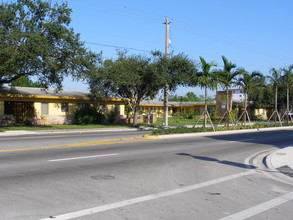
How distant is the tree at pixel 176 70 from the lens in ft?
100

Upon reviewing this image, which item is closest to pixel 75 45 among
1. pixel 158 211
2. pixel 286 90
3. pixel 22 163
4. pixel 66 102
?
pixel 66 102

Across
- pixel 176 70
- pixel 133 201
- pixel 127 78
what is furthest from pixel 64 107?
pixel 133 201

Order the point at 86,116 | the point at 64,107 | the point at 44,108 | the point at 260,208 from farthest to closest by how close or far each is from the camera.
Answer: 1. the point at 64,107
2. the point at 86,116
3. the point at 44,108
4. the point at 260,208

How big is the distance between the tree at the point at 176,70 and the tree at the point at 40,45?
284 inches

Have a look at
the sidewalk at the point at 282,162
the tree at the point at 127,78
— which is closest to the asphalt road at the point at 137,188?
the sidewalk at the point at 282,162

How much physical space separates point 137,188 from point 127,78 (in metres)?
23.2

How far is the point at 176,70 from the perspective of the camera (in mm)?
31062

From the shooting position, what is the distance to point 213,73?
27625 mm

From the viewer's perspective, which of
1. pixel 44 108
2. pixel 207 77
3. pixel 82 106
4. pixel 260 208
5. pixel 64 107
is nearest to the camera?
pixel 260 208

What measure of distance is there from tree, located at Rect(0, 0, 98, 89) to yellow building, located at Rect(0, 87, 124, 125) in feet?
16.5

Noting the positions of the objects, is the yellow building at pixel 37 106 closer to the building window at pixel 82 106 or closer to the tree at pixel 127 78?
the building window at pixel 82 106

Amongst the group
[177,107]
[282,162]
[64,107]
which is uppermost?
[177,107]

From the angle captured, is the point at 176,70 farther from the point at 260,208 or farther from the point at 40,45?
the point at 260,208

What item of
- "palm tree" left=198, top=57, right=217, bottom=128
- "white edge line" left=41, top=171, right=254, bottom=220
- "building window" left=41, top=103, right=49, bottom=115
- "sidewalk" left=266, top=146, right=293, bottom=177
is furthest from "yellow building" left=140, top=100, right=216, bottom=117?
"white edge line" left=41, top=171, right=254, bottom=220
